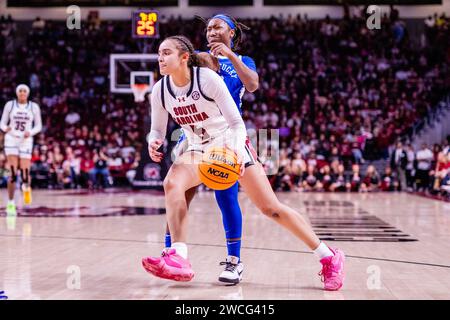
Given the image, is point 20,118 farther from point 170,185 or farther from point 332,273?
point 332,273

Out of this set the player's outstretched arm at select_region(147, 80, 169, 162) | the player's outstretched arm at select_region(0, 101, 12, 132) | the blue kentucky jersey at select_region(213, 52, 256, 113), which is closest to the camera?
the player's outstretched arm at select_region(147, 80, 169, 162)

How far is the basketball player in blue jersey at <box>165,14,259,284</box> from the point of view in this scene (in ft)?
12.5

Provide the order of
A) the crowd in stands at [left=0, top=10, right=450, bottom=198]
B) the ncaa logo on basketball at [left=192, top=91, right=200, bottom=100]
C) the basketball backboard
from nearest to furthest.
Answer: the ncaa logo on basketball at [left=192, top=91, right=200, bottom=100]
the basketball backboard
the crowd in stands at [left=0, top=10, right=450, bottom=198]

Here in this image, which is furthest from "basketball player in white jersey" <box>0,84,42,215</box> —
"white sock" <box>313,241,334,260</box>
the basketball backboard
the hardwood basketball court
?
"white sock" <box>313,241,334,260</box>

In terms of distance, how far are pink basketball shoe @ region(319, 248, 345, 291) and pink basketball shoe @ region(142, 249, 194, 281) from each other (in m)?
0.79

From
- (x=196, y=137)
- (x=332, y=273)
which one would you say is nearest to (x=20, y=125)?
(x=196, y=137)

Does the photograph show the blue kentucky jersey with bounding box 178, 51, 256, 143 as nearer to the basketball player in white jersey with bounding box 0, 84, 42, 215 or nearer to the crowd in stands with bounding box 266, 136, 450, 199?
the basketball player in white jersey with bounding box 0, 84, 42, 215

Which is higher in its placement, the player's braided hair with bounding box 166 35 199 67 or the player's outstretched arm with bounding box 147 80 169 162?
the player's braided hair with bounding box 166 35 199 67

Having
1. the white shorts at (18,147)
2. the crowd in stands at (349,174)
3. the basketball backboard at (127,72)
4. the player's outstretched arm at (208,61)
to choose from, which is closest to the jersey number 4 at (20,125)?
the white shorts at (18,147)

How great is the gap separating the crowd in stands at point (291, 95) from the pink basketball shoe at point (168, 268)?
1158cm

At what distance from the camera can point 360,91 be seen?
65.8 ft

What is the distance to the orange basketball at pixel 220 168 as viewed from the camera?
3.61m

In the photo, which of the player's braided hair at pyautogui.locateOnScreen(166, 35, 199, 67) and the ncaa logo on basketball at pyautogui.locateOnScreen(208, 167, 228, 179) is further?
the player's braided hair at pyautogui.locateOnScreen(166, 35, 199, 67)
